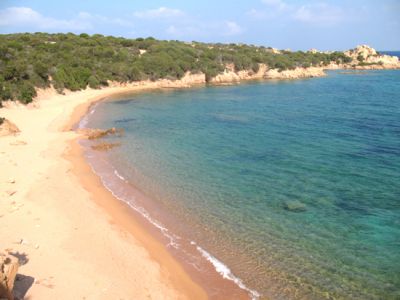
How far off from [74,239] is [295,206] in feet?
32.7

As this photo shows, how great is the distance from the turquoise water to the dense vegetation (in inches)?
588

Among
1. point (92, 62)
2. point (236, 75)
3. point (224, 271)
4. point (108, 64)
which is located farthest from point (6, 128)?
point (236, 75)

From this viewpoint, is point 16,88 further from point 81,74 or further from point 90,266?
point 90,266

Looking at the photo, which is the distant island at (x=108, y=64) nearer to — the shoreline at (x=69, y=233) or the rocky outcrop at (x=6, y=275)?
the shoreline at (x=69, y=233)

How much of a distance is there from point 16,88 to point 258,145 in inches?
1201

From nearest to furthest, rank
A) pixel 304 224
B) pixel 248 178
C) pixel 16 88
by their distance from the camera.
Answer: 1. pixel 304 224
2. pixel 248 178
3. pixel 16 88

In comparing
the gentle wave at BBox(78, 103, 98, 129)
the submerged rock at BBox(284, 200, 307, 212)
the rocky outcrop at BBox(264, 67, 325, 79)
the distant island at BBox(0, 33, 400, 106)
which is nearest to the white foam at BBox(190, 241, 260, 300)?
the submerged rock at BBox(284, 200, 307, 212)

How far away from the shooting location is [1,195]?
17922 mm

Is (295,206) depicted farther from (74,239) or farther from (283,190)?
(74,239)

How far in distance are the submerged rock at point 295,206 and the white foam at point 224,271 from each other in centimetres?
531

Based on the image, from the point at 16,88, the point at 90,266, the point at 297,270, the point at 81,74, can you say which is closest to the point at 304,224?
the point at 297,270

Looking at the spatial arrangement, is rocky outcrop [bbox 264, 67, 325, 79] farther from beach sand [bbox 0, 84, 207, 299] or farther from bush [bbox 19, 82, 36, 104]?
beach sand [bbox 0, 84, 207, 299]

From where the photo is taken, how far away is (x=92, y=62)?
70750 millimetres

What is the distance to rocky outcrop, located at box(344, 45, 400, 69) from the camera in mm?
135163
